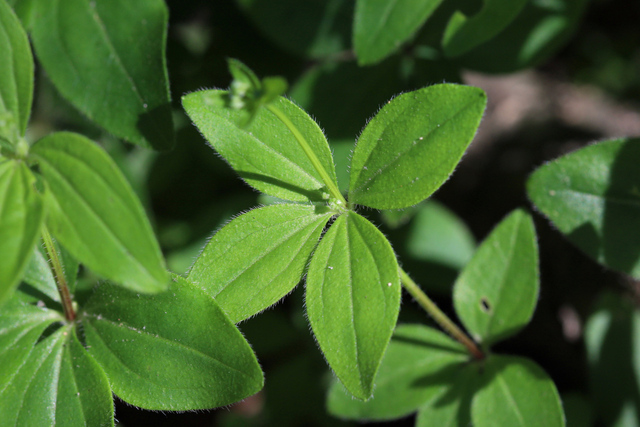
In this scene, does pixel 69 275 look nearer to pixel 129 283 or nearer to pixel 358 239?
pixel 129 283

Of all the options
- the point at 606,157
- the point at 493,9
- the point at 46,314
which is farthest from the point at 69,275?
the point at 606,157

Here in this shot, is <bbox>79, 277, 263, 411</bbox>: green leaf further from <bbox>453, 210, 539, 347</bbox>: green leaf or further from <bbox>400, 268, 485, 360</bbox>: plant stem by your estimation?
<bbox>453, 210, 539, 347</bbox>: green leaf

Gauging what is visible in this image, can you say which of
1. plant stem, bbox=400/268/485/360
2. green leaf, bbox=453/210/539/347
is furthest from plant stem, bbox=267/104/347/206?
green leaf, bbox=453/210/539/347

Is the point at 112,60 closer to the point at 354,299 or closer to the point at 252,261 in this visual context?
the point at 252,261

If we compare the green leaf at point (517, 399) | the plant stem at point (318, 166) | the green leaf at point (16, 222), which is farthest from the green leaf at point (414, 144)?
the green leaf at point (517, 399)

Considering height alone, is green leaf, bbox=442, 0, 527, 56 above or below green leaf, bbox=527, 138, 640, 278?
above

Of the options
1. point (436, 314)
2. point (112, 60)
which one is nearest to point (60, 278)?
point (112, 60)

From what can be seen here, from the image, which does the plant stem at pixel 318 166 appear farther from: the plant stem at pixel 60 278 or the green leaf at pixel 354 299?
the plant stem at pixel 60 278
